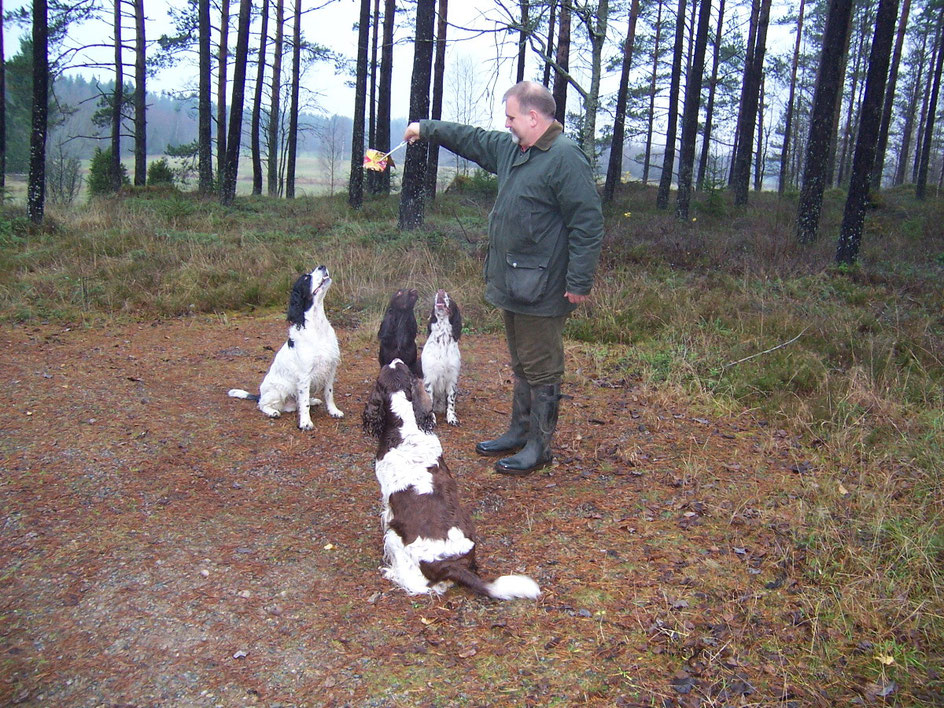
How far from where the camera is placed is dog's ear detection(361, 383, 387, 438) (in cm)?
405

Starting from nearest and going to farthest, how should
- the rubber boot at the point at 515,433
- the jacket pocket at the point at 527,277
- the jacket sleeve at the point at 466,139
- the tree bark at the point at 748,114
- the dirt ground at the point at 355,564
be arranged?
the dirt ground at the point at 355,564, the jacket pocket at the point at 527,277, the jacket sleeve at the point at 466,139, the rubber boot at the point at 515,433, the tree bark at the point at 748,114

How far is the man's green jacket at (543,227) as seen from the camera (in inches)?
160

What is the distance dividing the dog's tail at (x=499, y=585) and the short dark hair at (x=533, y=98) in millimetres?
2690

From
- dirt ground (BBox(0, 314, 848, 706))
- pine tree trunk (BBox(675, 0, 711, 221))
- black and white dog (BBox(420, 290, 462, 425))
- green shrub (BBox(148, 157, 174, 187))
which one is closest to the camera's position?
dirt ground (BBox(0, 314, 848, 706))

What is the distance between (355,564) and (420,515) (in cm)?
55

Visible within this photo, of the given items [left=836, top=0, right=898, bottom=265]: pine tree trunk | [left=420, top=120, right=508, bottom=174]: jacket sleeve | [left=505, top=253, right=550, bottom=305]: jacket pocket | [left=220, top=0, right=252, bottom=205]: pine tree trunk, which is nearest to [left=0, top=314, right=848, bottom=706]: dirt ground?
[left=505, top=253, right=550, bottom=305]: jacket pocket

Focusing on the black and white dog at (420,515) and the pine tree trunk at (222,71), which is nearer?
the black and white dog at (420,515)

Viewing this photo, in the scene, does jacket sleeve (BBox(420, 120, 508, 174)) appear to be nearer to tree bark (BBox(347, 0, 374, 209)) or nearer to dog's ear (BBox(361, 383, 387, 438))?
dog's ear (BBox(361, 383, 387, 438))

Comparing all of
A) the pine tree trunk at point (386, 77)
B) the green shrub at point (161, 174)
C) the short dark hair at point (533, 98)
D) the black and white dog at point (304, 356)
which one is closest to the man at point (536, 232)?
the short dark hair at point (533, 98)

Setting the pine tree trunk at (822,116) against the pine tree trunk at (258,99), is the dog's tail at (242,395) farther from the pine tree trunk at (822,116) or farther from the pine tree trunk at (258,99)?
the pine tree trunk at (258,99)

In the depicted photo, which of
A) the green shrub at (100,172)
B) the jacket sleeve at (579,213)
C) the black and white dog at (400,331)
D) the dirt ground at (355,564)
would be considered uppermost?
the green shrub at (100,172)

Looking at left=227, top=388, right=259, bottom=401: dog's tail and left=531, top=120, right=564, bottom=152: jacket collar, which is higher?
left=531, top=120, right=564, bottom=152: jacket collar

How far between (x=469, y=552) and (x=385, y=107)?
20.2 metres

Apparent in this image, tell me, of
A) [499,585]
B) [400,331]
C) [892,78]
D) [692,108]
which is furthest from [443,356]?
[892,78]
